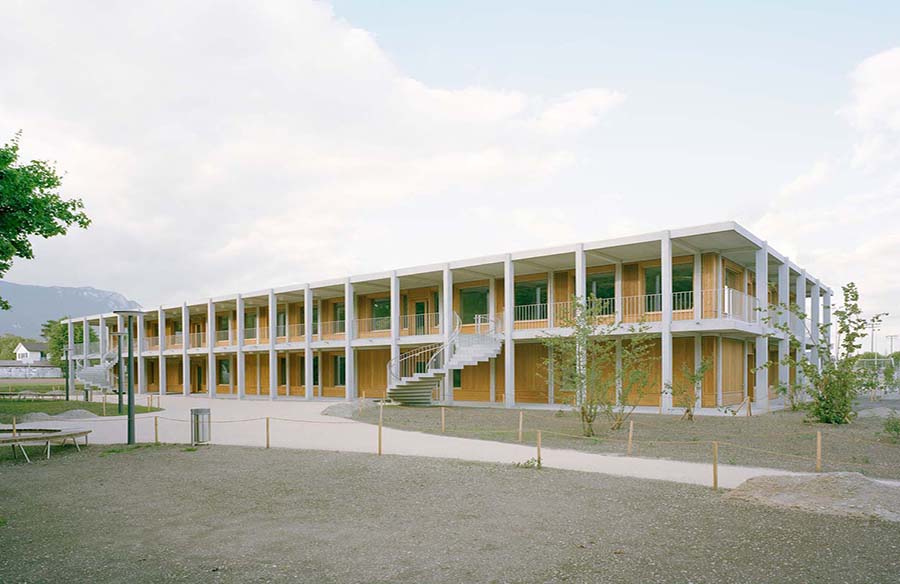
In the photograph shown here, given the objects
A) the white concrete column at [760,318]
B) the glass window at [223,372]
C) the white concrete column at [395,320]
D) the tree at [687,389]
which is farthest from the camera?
the glass window at [223,372]

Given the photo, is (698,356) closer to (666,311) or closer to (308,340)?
(666,311)

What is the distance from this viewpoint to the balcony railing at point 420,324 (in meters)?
32.7

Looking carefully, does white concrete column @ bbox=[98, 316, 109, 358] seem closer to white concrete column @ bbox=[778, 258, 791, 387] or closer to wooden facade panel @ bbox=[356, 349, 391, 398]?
wooden facade panel @ bbox=[356, 349, 391, 398]

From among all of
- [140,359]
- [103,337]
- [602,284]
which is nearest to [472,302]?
[602,284]

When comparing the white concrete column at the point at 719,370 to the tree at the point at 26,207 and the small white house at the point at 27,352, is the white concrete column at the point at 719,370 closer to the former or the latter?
the tree at the point at 26,207

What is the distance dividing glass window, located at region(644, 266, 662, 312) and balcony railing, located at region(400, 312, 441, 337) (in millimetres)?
10455

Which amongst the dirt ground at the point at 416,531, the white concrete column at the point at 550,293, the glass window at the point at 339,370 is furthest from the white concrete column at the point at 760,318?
the glass window at the point at 339,370

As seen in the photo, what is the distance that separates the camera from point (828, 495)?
27.4ft

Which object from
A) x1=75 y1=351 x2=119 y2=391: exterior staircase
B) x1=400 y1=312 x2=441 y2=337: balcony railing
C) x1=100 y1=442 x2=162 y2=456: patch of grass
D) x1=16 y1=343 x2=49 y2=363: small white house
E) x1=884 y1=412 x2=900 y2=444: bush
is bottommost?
x1=16 y1=343 x2=49 y2=363: small white house

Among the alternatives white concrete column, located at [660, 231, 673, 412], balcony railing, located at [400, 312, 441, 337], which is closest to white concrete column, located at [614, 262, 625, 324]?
white concrete column, located at [660, 231, 673, 412]

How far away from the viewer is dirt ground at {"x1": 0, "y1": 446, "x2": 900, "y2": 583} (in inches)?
240

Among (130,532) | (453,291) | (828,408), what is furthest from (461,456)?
(453,291)

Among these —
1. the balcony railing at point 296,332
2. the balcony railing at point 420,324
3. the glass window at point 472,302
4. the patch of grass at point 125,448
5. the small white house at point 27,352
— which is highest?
the glass window at point 472,302

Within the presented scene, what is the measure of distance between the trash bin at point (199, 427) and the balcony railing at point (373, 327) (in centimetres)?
1863
